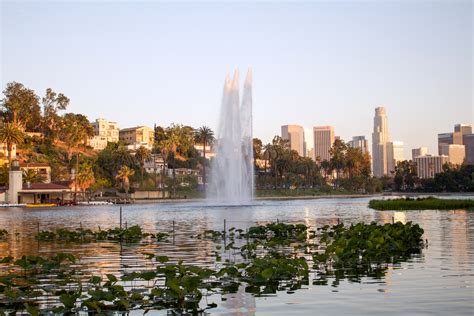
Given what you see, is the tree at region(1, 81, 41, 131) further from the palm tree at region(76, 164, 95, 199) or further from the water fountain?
the water fountain

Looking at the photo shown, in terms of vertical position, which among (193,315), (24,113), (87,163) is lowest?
(193,315)

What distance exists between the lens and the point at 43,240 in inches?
1745

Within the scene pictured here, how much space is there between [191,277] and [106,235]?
2679 centimetres

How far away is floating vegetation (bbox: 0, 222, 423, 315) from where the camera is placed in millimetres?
17875

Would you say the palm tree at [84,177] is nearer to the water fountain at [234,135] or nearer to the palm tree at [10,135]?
the palm tree at [10,135]

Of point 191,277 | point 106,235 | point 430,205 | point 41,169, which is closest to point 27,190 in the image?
point 41,169

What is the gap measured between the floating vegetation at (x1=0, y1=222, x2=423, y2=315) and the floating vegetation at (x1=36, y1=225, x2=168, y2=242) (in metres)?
8.61

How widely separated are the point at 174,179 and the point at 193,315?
160 metres

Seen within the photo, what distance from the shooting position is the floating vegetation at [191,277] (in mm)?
17875

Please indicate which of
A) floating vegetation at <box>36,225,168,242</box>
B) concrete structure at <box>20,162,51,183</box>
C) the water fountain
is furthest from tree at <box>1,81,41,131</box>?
floating vegetation at <box>36,225,168,242</box>

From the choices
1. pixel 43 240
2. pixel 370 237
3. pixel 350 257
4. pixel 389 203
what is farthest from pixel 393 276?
pixel 389 203

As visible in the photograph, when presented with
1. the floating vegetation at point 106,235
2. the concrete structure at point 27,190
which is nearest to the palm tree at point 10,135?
the concrete structure at point 27,190

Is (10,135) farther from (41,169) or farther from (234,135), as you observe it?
(234,135)

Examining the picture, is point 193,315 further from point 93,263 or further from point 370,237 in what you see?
point 370,237
